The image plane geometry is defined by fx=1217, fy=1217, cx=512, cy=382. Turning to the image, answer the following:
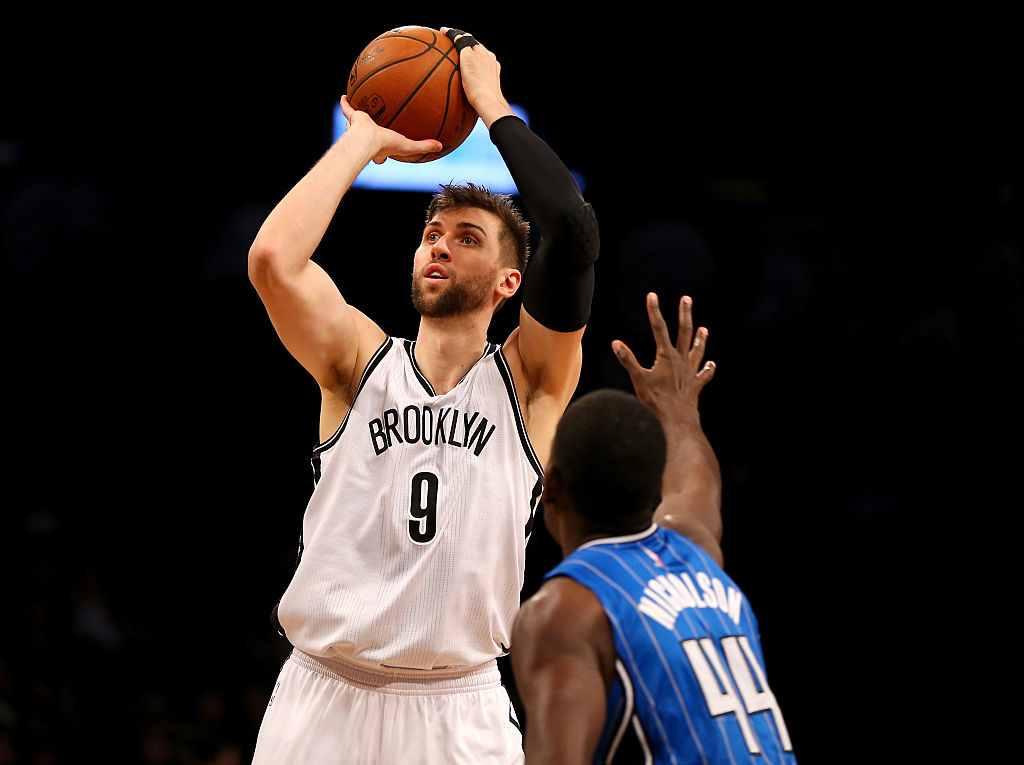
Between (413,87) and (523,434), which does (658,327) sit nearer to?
(523,434)

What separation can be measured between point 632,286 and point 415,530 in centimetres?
694

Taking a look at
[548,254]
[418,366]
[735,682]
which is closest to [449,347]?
[418,366]

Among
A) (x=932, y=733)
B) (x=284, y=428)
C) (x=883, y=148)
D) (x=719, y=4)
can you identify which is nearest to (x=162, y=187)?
(x=284, y=428)

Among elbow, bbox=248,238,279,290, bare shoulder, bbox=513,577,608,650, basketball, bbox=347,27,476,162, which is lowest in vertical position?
bare shoulder, bbox=513,577,608,650

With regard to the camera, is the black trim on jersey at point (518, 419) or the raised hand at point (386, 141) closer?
the black trim on jersey at point (518, 419)

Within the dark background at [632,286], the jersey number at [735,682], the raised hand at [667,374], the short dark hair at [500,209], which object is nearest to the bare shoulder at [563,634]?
the jersey number at [735,682]

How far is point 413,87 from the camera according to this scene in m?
3.93

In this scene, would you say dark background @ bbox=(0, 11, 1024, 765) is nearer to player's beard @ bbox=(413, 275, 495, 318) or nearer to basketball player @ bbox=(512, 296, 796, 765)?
player's beard @ bbox=(413, 275, 495, 318)

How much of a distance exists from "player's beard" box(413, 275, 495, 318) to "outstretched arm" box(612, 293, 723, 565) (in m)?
0.70

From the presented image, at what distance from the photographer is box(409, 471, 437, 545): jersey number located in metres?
3.59

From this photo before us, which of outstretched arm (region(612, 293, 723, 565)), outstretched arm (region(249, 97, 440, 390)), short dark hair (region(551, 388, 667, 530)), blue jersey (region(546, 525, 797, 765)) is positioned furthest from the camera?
outstretched arm (region(249, 97, 440, 390))

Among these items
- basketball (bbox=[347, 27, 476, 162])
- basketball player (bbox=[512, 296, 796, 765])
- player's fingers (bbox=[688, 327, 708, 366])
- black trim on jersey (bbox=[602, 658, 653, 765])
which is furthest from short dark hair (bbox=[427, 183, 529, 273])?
black trim on jersey (bbox=[602, 658, 653, 765])

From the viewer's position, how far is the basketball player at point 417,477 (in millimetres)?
3541

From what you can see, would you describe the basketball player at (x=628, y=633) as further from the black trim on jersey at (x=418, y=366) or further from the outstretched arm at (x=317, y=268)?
the outstretched arm at (x=317, y=268)
